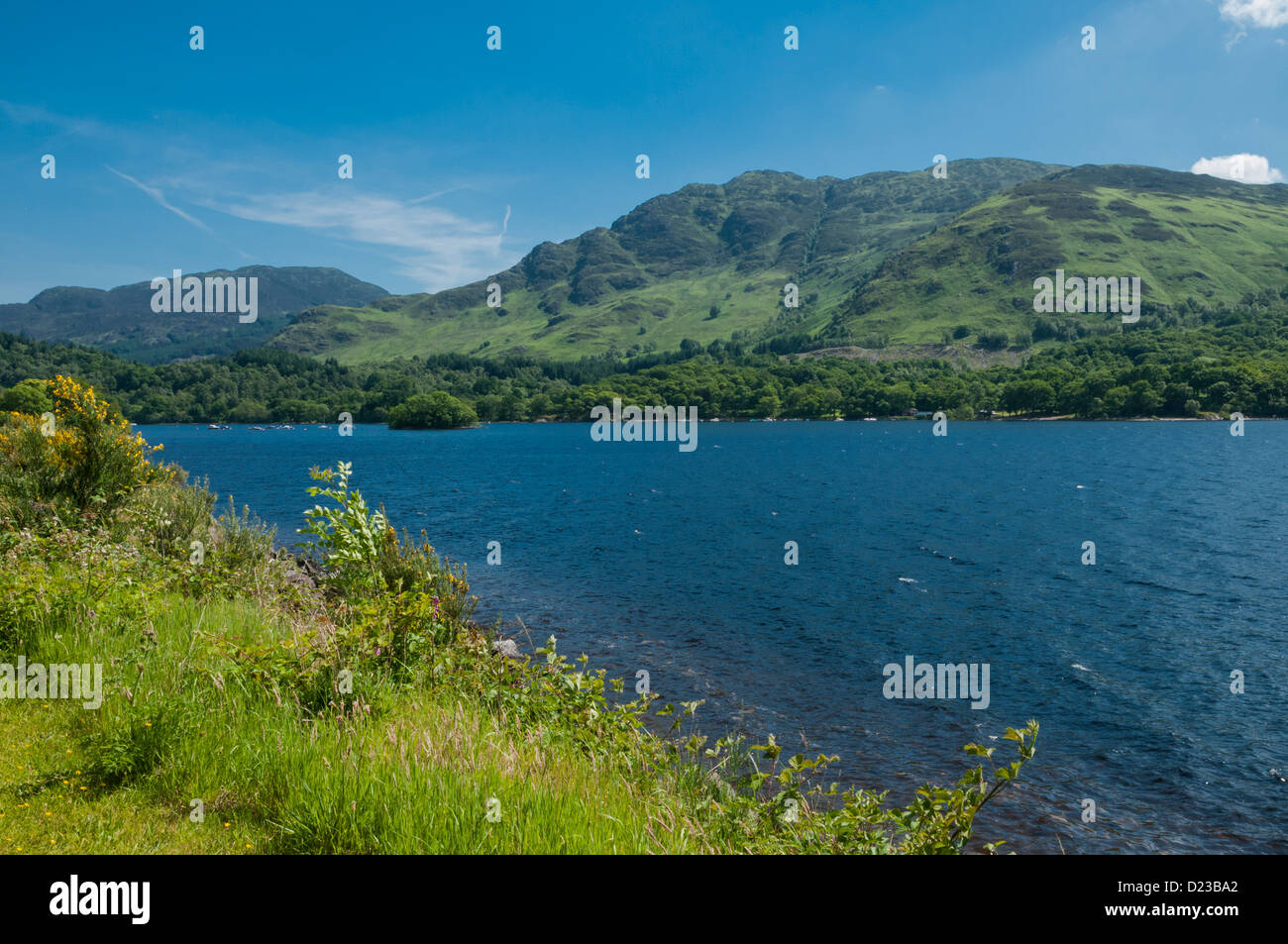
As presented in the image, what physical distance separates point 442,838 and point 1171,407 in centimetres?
24092

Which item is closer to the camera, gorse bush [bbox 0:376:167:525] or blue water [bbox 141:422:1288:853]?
blue water [bbox 141:422:1288:853]

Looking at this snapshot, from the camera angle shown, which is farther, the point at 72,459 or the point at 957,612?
the point at 957,612

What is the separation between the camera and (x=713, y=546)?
4638cm

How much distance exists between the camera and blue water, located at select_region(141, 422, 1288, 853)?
16953mm

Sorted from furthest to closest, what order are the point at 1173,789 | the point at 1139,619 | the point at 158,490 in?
the point at 1139,619 < the point at 158,490 < the point at 1173,789

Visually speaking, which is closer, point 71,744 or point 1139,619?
point 71,744

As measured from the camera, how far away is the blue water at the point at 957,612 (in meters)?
17.0

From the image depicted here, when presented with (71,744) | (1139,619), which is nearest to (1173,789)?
(1139,619)

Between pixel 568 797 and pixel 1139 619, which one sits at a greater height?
pixel 568 797

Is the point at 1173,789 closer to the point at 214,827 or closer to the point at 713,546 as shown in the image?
the point at 214,827

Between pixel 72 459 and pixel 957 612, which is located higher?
pixel 72 459

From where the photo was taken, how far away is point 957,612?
31.1 m

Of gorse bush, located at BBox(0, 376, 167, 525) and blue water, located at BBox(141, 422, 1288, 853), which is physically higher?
gorse bush, located at BBox(0, 376, 167, 525)
